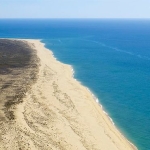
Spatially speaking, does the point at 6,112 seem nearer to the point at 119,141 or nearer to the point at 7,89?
the point at 7,89

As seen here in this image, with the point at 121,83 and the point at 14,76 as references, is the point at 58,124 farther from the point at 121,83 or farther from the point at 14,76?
the point at 121,83

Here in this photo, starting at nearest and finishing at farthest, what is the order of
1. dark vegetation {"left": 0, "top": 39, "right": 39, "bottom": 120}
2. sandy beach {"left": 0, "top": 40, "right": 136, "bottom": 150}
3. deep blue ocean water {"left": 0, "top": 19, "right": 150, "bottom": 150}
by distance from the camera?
sandy beach {"left": 0, "top": 40, "right": 136, "bottom": 150}, deep blue ocean water {"left": 0, "top": 19, "right": 150, "bottom": 150}, dark vegetation {"left": 0, "top": 39, "right": 39, "bottom": 120}

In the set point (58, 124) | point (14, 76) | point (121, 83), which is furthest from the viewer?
point (121, 83)

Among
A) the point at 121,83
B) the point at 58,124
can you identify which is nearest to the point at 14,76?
the point at 121,83

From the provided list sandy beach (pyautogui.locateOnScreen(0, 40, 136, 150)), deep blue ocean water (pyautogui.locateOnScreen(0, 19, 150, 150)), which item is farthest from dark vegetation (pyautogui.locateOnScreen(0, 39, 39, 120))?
deep blue ocean water (pyautogui.locateOnScreen(0, 19, 150, 150))

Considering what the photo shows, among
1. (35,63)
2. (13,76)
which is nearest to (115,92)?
(13,76)

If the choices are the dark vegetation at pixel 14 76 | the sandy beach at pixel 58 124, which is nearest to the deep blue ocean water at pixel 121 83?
the sandy beach at pixel 58 124

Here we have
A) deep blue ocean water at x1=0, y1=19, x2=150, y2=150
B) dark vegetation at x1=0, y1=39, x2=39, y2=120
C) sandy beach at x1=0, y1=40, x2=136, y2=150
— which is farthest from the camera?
dark vegetation at x1=0, y1=39, x2=39, y2=120

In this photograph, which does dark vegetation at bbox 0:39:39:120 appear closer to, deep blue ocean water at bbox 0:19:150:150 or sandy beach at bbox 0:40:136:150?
sandy beach at bbox 0:40:136:150

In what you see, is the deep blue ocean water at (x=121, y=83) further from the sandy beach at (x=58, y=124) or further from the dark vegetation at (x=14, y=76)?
the dark vegetation at (x=14, y=76)
